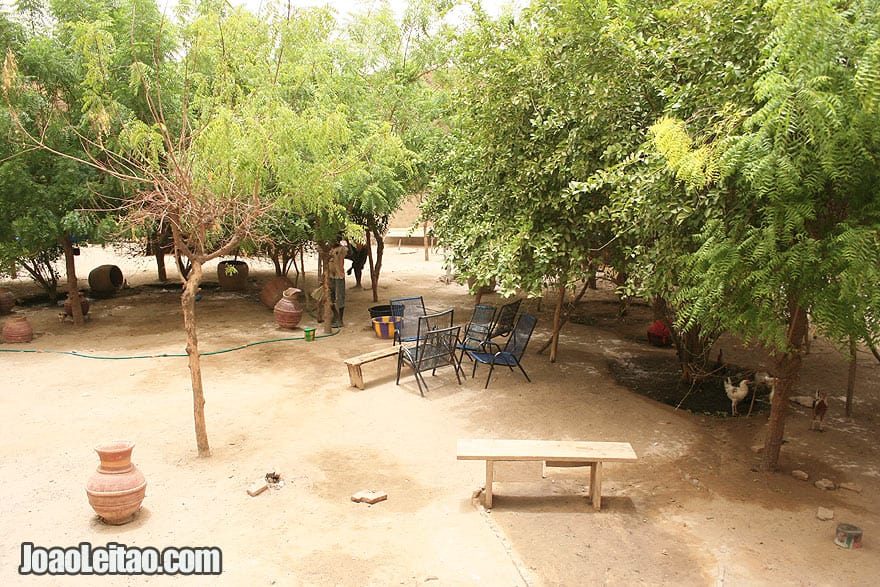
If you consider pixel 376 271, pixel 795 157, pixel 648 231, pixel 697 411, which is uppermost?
pixel 795 157

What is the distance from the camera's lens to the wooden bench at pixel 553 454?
499 centimetres

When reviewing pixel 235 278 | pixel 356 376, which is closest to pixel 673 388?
pixel 356 376

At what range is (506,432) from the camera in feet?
22.2

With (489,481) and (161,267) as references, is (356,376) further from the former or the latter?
(161,267)

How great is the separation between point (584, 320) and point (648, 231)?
735 centimetres

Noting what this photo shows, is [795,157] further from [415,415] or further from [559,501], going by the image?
[415,415]

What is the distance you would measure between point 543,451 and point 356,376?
358 cm

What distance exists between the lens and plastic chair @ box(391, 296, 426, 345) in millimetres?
9320

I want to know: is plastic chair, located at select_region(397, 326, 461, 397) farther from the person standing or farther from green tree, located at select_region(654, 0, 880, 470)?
green tree, located at select_region(654, 0, 880, 470)

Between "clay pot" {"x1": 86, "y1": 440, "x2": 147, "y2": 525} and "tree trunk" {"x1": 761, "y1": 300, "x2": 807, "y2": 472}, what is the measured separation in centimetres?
551

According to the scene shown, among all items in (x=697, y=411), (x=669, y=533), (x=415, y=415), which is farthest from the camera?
(x=697, y=411)

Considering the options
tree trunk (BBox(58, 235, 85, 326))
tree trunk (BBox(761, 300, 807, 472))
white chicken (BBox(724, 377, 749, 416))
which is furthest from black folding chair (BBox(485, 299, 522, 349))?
tree trunk (BBox(58, 235, 85, 326))

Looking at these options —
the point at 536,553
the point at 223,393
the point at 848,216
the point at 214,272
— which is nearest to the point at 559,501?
the point at 536,553

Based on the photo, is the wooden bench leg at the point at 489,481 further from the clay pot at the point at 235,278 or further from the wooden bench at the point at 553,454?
the clay pot at the point at 235,278
